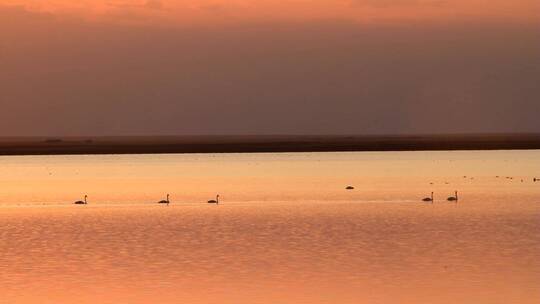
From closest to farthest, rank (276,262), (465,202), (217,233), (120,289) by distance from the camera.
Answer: (120,289) → (276,262) → (217,233) → (465,202)

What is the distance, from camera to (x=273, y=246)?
3747cm

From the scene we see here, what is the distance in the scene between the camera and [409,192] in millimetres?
70062

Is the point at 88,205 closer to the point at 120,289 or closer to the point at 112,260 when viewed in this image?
the point at 112,260

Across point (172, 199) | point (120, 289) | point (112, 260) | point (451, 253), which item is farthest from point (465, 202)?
point (120, 289)

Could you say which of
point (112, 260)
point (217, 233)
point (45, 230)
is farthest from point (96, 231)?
point (112, 260)

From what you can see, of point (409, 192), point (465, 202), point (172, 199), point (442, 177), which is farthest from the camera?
point (442, 177)

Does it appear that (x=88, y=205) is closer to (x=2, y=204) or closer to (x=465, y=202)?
(x=2, y=204)

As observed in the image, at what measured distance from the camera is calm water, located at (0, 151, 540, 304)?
27.2 meters

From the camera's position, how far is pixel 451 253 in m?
34.7

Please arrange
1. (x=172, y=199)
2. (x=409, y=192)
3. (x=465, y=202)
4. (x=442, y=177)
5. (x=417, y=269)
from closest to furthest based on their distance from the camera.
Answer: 1. (x=417, y=269)
2. (x=465, y=202)
3. (x=172, y=199)
4. (x=409, y=192)
5. (x=442, y=177)

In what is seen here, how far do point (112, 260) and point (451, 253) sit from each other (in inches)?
392

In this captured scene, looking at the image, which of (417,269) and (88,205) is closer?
(417,269)

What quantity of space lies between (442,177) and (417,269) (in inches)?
2437

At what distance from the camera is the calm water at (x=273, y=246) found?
89.3 ft
